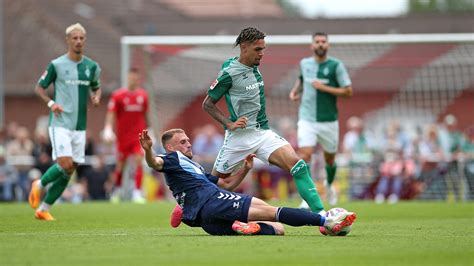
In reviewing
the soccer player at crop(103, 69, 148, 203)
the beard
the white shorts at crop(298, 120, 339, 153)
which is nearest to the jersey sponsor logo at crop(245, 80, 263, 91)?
the beard

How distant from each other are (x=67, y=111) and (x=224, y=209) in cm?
532

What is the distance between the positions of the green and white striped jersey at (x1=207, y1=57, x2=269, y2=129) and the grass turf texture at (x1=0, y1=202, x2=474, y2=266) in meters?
1.42

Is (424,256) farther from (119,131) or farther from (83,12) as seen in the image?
(83,12)

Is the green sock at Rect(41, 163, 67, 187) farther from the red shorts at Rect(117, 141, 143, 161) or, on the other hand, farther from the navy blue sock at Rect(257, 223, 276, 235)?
the red shorts at Rect(117, 141, 143, 161)

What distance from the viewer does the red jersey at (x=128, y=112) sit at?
73.2ft

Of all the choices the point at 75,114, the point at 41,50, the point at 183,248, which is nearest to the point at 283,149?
the point at 183,248

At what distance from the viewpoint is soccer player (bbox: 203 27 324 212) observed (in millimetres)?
12133

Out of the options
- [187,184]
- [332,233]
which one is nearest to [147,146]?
[187,184]

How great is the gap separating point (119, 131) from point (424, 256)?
14482mm

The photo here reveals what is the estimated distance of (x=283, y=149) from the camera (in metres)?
12.3

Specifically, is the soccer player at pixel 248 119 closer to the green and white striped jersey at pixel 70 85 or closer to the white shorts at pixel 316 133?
the green and white striped jersey at pixel 70 85

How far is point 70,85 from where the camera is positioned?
15500 millimetres

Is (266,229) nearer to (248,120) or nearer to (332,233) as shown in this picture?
(332,233)

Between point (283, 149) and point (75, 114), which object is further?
point (75, 114)
